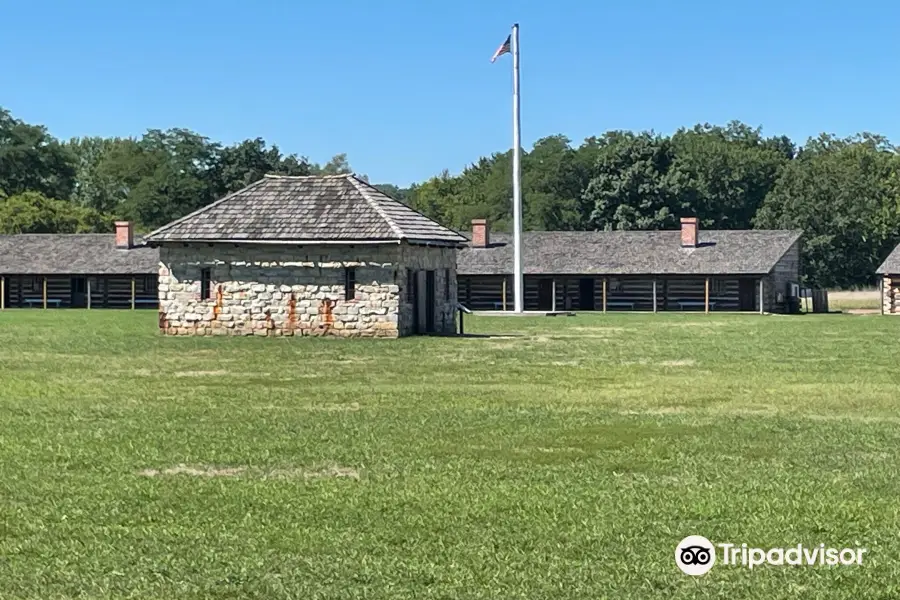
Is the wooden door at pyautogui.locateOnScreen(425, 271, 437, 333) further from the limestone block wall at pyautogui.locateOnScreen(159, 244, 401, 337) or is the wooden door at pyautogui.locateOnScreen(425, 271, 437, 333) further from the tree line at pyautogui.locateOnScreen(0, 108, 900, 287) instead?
A: the tree line at pyautogui.locateOnScreen(0, 108, 900, 287)

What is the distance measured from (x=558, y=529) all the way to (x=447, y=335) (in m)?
27.8

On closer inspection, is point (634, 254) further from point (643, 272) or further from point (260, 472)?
point (260, 472)

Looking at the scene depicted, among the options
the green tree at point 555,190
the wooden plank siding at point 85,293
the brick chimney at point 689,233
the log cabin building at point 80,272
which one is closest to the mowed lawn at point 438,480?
the brick chimney at point 689,233

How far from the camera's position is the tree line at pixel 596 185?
90.2m

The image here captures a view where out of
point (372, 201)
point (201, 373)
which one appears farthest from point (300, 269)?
point (201, 373)

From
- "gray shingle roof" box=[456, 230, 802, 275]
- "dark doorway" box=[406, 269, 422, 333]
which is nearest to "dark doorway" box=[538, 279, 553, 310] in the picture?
"gray shingle roof" box=[456, 230, 802, 275]

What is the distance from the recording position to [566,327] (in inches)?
1695

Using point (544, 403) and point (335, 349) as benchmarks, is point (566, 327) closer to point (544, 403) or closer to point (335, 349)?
point (335, 349)

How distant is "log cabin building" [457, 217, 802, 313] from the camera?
2566 inches

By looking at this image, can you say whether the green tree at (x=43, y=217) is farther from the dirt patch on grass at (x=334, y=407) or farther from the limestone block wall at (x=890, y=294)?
the dirt patch on grass at (x=334, y=407)

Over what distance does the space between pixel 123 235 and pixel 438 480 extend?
60.4 m

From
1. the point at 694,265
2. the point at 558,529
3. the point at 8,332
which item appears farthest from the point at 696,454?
the point at 694,265

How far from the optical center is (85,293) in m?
70.0

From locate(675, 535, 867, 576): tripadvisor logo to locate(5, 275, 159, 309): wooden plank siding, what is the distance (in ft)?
200
